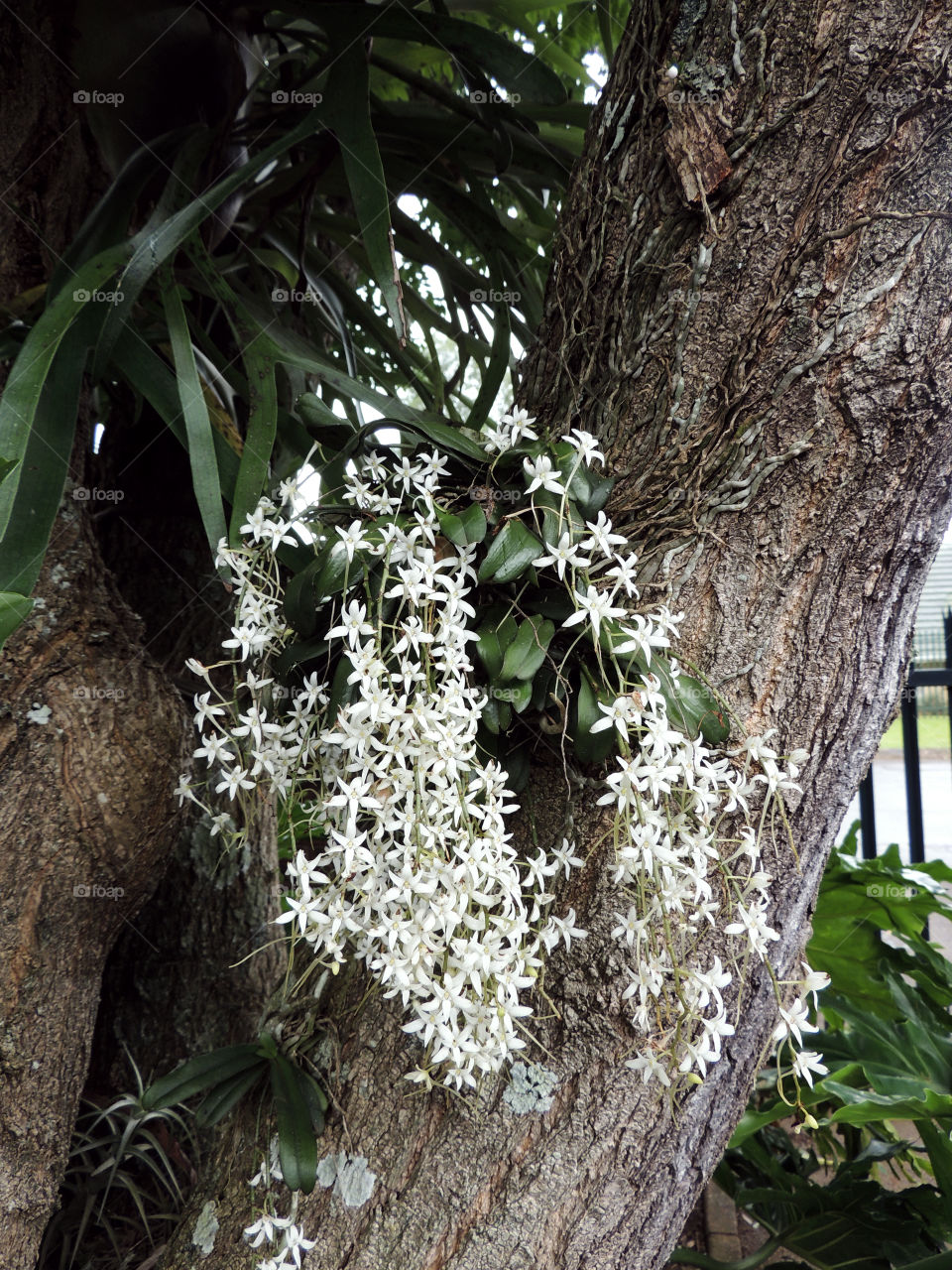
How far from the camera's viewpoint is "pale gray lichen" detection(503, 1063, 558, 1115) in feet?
2.76

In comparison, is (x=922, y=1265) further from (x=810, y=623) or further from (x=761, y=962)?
(x=810, y=623)

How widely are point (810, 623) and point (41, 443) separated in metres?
0.90

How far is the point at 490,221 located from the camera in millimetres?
1335

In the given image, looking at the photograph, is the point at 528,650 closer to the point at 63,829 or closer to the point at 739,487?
the point at 739,487

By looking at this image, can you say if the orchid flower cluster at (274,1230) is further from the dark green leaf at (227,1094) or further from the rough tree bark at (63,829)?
the rough tree bark at (63,829)

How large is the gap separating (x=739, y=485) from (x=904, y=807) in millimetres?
4615

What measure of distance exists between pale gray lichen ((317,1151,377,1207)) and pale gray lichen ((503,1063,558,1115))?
0.16 meters

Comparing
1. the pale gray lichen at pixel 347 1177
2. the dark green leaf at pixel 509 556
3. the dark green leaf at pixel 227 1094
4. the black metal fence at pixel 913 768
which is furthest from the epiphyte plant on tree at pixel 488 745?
the black metal fence at pixel 913 768

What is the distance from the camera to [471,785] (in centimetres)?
76

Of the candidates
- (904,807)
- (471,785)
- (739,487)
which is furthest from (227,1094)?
(904,807)

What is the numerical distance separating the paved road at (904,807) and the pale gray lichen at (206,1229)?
1861 millimetres

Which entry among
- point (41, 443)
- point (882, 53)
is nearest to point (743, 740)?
point (882, 53)

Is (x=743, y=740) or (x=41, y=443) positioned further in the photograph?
(x=41, y=443)

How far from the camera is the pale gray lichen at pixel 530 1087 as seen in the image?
84cm
